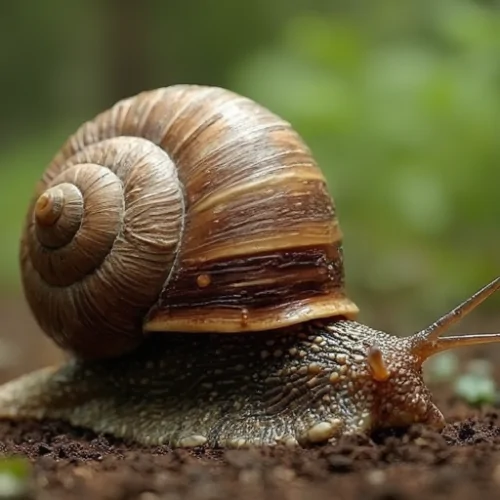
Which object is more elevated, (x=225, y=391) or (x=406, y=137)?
(x=406, y=137)

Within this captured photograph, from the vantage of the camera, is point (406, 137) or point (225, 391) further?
point (406, 137)

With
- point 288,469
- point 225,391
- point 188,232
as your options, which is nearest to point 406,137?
point 188,232

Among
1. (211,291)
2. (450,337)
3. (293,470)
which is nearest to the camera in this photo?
(293,470)

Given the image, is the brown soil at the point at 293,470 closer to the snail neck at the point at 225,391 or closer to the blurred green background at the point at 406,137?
the snail neck at the point at 225,391

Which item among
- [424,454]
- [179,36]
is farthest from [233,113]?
[179,36]

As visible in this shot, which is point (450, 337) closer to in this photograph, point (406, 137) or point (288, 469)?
point (288, 469)

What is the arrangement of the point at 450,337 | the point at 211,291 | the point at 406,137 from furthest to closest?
the point at 406,137
the point at 211,291
the point at 450,337

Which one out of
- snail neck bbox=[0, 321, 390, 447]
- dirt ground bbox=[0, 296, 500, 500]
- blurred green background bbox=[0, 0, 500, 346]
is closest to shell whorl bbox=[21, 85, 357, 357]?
snail neck bbox=[0, 321, 390, 447]

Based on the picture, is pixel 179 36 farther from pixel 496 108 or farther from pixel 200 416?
pixel 200 416
